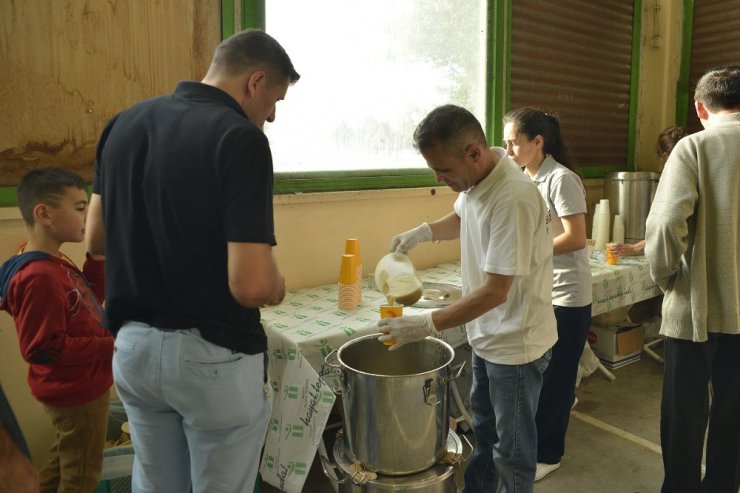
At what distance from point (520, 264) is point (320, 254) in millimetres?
1540

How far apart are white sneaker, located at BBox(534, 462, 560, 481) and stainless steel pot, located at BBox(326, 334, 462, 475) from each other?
90 centimetres

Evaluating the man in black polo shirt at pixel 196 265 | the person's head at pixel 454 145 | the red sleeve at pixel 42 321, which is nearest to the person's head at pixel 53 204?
the red sleeve at pixel 42 321

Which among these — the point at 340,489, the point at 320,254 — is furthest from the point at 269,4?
the point at 340,489

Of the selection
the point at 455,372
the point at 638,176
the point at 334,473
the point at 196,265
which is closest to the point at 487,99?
the point at 638,176

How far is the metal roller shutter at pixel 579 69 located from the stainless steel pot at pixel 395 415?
253 centimetres

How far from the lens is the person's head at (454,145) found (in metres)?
1.72

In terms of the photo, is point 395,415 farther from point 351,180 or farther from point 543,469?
point 351,180

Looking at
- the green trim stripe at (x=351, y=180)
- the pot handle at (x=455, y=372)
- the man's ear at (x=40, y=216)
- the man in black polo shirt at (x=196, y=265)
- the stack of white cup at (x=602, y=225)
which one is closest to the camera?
the man in black polo shirt at (x=196, y=265)

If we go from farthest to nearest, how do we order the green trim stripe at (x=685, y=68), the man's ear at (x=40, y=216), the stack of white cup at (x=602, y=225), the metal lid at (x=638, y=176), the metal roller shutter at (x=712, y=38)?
the green trim stripe at (x=685, y=68) → the metal roller shutter at (x=712, y=38) → the metal lid at (x=638, y=176) → the stack of white cup at (x=602, y=225) → the man's ear at (x=40, y=216)

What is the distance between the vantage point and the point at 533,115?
103 inches

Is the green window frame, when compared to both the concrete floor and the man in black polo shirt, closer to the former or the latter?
the man in black polo shirt

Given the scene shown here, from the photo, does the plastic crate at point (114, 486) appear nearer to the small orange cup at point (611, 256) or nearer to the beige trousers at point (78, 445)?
the beige trousers at point (78, 445)

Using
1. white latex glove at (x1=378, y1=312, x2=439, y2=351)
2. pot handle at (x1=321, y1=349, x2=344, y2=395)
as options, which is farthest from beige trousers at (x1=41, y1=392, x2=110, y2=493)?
white latex glove at (x1=378, y1=312, x2=439, y2=351)

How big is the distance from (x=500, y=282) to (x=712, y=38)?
445 centimetres
